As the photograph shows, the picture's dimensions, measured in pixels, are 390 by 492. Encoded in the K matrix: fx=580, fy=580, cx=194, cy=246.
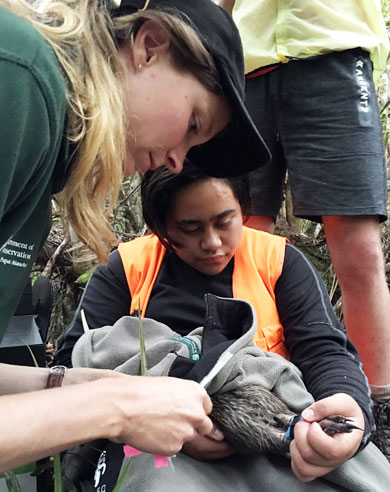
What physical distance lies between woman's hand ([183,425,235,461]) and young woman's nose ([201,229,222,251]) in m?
0.62

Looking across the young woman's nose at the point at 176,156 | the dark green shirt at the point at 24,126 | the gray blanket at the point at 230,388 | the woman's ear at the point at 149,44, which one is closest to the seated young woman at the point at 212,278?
the gray blanket at the point at 230,388

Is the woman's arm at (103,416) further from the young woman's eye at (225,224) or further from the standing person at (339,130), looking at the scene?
the standing person at (339,130)

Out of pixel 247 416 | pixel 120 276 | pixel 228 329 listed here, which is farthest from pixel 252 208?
pixel 247 416

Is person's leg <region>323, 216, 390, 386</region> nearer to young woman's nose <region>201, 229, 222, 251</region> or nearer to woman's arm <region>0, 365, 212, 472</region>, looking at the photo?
young woman's nose <region>201, 229, 222, 251</region>

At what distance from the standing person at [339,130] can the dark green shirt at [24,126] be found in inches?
50.0

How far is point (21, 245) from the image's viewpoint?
3.85 feet

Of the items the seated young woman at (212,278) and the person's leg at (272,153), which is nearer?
the seated young woman at (212,278)

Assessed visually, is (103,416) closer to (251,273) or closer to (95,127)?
(95,127)

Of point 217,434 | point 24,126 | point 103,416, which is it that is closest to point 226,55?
point 24,126

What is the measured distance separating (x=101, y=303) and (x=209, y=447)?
26.3 inches

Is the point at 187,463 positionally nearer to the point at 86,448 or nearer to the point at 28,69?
the point at 86,448

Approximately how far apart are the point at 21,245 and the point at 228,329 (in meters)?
0.73

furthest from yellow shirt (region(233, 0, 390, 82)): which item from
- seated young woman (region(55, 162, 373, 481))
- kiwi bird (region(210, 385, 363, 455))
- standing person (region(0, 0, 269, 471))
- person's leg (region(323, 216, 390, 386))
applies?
kiwi bird (region(210, 385, 363, 455))

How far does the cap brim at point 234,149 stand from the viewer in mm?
1438
